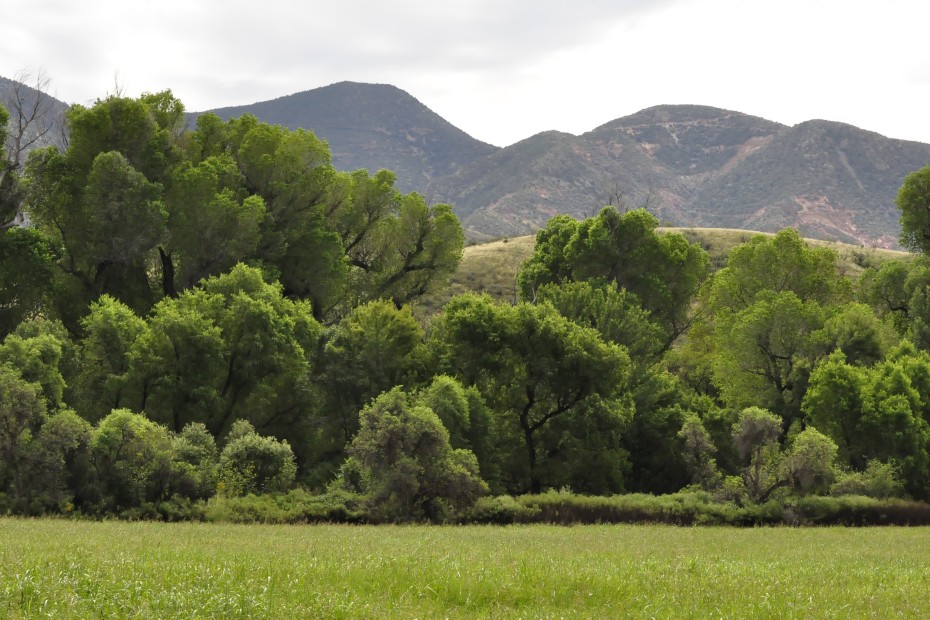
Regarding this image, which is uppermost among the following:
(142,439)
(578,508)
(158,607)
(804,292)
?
(804,292)

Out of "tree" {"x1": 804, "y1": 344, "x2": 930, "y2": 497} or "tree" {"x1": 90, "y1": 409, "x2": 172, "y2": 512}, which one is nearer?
"tree" {"x1": 90, "y1": 409, "x2": 172, "y2": 512}

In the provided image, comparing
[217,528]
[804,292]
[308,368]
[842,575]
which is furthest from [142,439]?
[804,292]

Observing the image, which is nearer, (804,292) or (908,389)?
(908,389)

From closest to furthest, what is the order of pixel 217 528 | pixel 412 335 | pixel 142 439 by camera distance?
pixel 217 528 < pixel 142 439 < pixel 412 335

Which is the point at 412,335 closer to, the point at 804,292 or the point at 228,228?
the point at 228,228

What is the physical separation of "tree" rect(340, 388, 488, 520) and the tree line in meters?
0.12

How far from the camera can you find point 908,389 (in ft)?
187

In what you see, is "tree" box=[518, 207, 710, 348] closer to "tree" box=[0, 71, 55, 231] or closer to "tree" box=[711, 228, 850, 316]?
"tree" box=[711, 228, 850, 316]

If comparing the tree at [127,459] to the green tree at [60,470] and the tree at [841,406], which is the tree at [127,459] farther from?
the tree at [841,406]

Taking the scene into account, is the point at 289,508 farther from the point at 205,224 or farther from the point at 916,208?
the point at 916,208

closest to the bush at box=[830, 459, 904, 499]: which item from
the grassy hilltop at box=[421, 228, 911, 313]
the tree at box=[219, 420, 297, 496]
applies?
the tree at box=[219, 420, 297, 496]

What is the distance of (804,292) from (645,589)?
61948mm

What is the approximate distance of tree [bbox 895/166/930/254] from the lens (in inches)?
2948

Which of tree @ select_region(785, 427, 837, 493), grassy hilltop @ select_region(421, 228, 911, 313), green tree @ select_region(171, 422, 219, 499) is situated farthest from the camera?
grassy hilltop @ select_region(421, 228, 911, 313)
